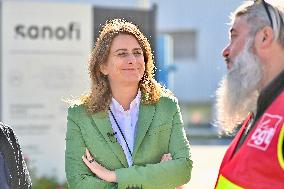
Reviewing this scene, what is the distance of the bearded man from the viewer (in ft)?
7.47

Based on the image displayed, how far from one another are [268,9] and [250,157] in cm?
61

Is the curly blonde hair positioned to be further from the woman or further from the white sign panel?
the white sign panel

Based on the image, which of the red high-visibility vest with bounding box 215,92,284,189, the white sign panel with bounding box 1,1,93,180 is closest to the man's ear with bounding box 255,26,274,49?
the red high-visibility vest with bounding box 215,92,284,189

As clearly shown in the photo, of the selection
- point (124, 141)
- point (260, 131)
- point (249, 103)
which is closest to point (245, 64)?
point (249, 103)

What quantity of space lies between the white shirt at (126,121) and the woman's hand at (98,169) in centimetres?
14

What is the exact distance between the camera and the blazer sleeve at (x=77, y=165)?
132 inches

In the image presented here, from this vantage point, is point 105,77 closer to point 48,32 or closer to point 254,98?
point 254,98

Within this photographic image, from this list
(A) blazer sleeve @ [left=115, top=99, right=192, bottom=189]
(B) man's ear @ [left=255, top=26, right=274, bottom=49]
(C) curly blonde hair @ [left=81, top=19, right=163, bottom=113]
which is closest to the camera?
(B) man's ear @ [left=255, top=26, right=274, bottom=49]

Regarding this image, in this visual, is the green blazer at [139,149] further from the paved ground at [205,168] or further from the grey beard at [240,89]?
the paved ground at [205,168]

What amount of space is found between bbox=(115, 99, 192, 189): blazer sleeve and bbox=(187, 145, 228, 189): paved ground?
10.8 ft

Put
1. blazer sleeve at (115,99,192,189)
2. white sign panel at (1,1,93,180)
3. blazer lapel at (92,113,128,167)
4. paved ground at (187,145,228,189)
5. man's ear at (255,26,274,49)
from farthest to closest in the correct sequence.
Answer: paved ground at (187,145,228,189) → white sign panel at (1,1,93,180) → blazer lapel at (92,113,128,167) → blazer sleeve at (115,99,192,189) → man's ear at (255,26,274,49)

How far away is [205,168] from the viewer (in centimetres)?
1492

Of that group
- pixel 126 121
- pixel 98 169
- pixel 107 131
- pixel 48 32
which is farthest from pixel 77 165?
pixel 48 32

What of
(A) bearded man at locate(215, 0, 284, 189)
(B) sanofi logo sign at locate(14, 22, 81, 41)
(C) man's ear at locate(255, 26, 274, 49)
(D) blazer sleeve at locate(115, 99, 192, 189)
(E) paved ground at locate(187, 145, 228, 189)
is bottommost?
(E) paved ground at locate(187, 145, 228, 189)
